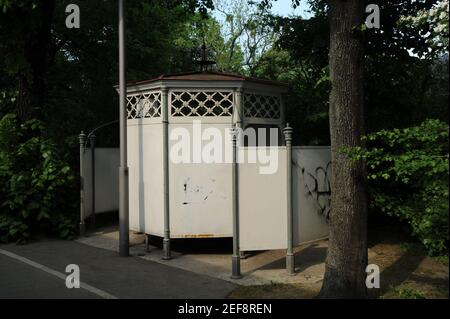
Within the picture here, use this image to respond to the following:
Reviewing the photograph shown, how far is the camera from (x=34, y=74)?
11062 millimetres

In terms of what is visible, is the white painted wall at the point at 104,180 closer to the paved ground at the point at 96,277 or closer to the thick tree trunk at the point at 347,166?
the paved ground at the point at 96,277

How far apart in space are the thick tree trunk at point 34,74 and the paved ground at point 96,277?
3.42 metres

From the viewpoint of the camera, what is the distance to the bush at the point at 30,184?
9953 mm

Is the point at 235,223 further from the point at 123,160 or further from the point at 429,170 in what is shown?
the point at 429,170

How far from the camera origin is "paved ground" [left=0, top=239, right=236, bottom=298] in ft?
20.7

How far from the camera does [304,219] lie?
8.16 meters

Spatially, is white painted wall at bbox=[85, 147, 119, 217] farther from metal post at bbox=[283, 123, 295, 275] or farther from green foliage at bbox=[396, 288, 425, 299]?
green foliage at bbox=[396, 288, 425, 299]

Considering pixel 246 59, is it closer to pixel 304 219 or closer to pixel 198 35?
pixel 198 35

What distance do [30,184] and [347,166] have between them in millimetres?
7174

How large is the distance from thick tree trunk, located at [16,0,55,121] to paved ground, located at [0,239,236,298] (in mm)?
3422

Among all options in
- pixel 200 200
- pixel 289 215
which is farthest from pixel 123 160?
pixel 289 215

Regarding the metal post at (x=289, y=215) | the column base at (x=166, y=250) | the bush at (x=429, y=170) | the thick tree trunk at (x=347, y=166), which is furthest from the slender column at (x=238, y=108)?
the bush at (x=429, y=170)

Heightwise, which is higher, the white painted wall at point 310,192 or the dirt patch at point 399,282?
the white painted wall at point 310,192
